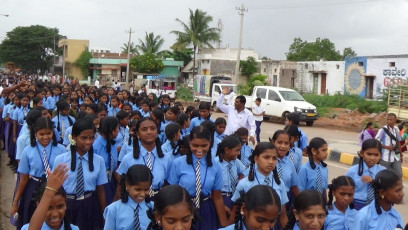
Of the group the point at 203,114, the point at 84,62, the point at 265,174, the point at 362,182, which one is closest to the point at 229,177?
the point at 265,174

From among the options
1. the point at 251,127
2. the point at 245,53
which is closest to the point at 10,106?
the point at 251,127

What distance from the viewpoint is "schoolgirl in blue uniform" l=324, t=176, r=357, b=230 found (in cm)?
371

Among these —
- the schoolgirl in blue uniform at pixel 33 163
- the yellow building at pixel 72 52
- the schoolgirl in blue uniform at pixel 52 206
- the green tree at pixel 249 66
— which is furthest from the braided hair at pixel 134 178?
the yellow building at pixel 72 52

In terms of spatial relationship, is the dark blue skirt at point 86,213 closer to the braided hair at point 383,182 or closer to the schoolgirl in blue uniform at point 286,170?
the schoolgirl in blue uniform at point 286,170

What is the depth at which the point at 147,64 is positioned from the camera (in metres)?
42.9

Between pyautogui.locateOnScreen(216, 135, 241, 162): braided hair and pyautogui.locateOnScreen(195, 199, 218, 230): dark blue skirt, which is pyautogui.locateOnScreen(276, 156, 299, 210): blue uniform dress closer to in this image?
pyautogui.locateOnScreen(216, 135, 241, 162): braided hair

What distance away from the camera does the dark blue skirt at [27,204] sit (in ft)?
14.6

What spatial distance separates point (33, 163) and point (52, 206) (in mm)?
1605

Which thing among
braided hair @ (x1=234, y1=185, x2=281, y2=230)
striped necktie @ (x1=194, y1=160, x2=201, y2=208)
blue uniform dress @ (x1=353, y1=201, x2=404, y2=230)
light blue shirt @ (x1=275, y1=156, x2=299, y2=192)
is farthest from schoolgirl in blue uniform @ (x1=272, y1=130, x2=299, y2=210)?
braided hair @ (x1=234, y1=185, x2=281, y2=230)

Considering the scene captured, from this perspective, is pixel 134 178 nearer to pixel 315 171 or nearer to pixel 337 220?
pixel 337 220

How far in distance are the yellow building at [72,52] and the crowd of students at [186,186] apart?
56.5 meters

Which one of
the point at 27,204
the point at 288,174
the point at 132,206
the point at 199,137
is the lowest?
the point at 27,204

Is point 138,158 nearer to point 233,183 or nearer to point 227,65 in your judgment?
point 233,183

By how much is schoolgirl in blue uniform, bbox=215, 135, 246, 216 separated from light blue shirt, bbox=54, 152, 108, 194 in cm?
111
